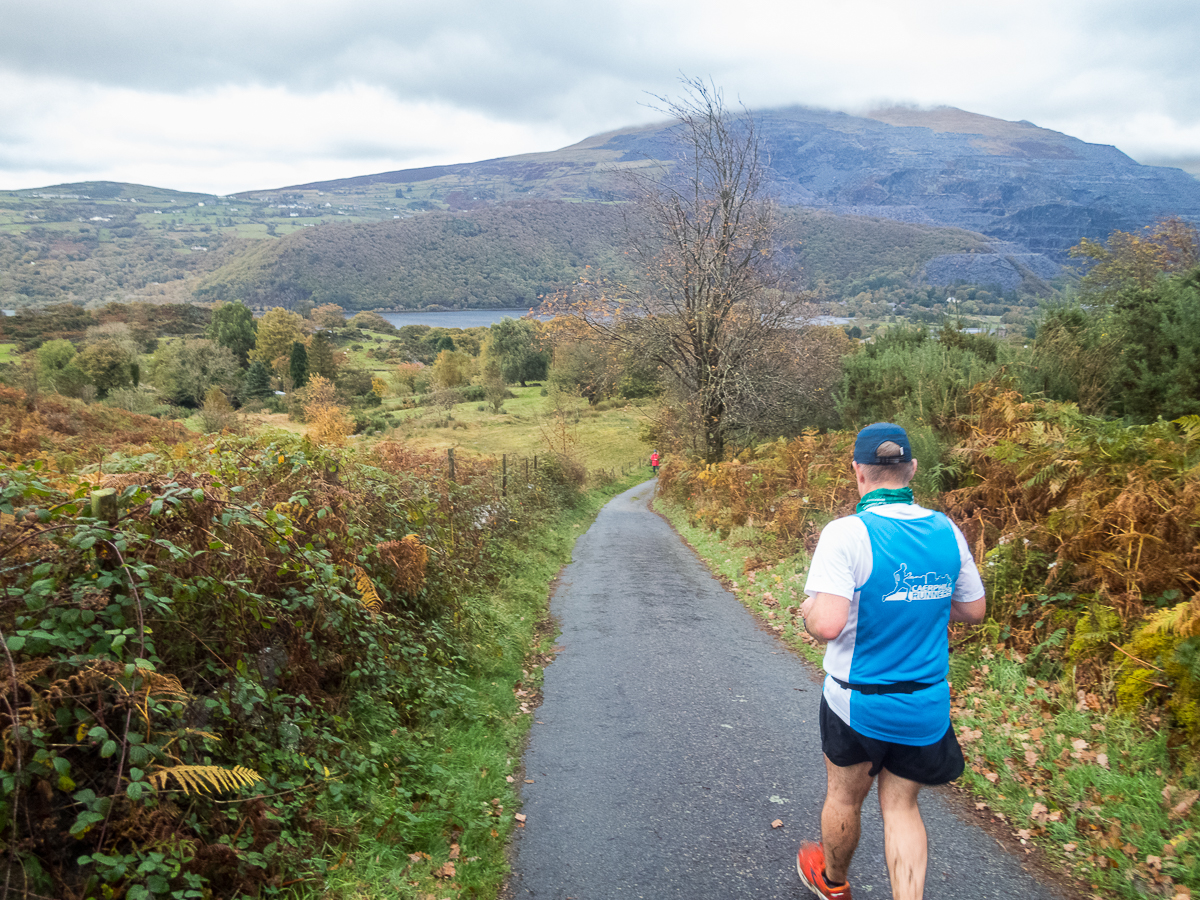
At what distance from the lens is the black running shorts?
8.79 feet

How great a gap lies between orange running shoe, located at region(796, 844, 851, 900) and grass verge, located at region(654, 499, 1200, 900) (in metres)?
1.40

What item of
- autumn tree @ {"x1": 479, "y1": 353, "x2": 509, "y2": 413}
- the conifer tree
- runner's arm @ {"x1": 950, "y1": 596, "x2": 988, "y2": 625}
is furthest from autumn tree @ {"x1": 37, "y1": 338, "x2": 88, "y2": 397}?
runner's arm @ {"x1": 950, "y1": 596, "x2": 988, "y2": 625}

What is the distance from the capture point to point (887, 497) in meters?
2.73

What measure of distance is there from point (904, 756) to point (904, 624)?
1.89ft

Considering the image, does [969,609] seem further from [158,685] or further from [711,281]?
[711,281]

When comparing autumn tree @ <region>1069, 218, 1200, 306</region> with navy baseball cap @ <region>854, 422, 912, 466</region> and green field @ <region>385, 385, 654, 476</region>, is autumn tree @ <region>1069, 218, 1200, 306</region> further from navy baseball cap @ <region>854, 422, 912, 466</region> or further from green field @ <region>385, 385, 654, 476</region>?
green field @ <region>385, 385, 654, 476</region>

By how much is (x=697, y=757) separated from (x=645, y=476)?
46998mm

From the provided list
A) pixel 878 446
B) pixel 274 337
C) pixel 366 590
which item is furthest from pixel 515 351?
pixel 878 446

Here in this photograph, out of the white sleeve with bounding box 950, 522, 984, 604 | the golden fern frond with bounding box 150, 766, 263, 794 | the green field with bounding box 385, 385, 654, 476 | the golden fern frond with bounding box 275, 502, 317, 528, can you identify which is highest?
the white sleeve with bounding box 950, 522, 984, 604

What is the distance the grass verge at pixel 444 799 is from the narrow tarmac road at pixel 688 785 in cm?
20

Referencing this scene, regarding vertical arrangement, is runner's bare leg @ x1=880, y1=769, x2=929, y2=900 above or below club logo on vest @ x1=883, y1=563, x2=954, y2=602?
below

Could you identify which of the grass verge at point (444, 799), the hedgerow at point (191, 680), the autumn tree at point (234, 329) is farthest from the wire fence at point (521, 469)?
the autumn tree at point (234, 329)

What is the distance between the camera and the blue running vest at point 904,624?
102 inches

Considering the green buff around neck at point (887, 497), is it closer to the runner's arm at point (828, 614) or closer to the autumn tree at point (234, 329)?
the runner's arm at point (828, 614)
